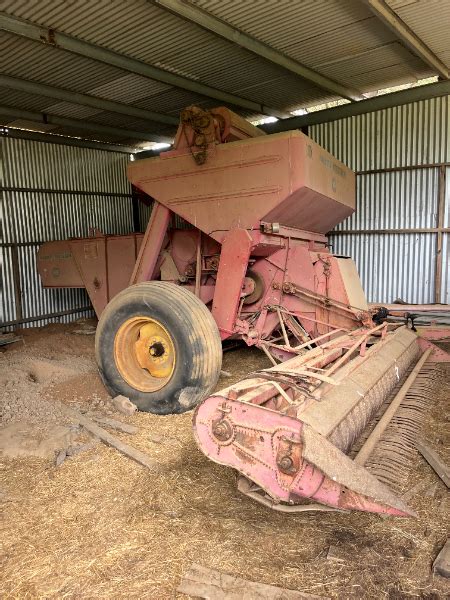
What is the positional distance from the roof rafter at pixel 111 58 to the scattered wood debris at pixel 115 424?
4258 mm

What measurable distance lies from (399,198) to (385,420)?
5604mm

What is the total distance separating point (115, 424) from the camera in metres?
4.20

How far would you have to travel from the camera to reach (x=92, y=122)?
9.05 metres

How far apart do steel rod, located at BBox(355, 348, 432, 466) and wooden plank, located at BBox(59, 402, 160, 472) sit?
1500mm

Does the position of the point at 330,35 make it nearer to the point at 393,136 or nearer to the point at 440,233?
the point at 393,136

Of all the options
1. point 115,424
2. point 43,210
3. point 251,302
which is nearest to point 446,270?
point 251,302

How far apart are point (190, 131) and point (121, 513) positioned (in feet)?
12.8

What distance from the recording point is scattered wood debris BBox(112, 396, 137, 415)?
14.6ft

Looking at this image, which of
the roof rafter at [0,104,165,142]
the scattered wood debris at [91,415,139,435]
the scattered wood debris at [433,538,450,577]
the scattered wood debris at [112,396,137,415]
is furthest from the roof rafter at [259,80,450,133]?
the scattered wood debris at [433,538,450,577]

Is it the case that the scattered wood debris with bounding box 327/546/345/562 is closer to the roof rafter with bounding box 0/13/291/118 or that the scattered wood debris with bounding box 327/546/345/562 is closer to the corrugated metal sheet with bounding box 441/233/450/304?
the roof rafter with bounding box 0/13/291/118

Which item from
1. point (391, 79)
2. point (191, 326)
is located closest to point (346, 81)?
point (391, 79)

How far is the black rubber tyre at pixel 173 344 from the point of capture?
4250 millimetres

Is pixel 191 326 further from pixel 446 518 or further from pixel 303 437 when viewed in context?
pixel 446 518

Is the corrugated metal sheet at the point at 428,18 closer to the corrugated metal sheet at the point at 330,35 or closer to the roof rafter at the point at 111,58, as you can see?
the corrugated metal sheet at the point at 330,35
